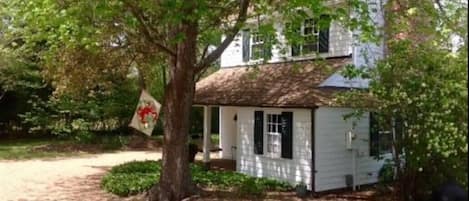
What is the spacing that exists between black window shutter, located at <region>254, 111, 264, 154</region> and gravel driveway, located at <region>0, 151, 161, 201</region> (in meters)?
4.88

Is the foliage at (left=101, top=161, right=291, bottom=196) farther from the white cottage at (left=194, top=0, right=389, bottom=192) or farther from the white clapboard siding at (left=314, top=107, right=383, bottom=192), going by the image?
the white clapboard siding at (left=314, top=107, right=383, bottom=192)

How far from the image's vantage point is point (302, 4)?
10.6 meters

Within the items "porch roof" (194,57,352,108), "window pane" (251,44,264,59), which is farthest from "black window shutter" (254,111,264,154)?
"window pane" (251,44,264,59)

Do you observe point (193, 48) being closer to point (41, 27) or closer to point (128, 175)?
point (41, 27)

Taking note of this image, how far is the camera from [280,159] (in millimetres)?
15633

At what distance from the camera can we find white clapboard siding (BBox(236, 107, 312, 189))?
14766 millimetres

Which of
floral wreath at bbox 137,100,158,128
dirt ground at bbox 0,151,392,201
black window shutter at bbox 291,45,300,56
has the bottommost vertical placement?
dirt ground at bbox 0,151,392,201

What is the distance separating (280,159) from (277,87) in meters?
2.32

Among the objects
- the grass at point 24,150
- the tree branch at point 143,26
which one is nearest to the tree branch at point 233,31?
the tree branch at point 143,26

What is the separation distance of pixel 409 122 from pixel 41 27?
331 inches

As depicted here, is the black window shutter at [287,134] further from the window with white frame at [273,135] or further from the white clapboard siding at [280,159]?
the window with white frame at [273,135]

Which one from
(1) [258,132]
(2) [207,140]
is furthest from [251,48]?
(1) [258,132]

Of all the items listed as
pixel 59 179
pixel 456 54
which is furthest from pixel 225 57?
pixel 456 54

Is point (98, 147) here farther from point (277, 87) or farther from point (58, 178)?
point (277, 87)
